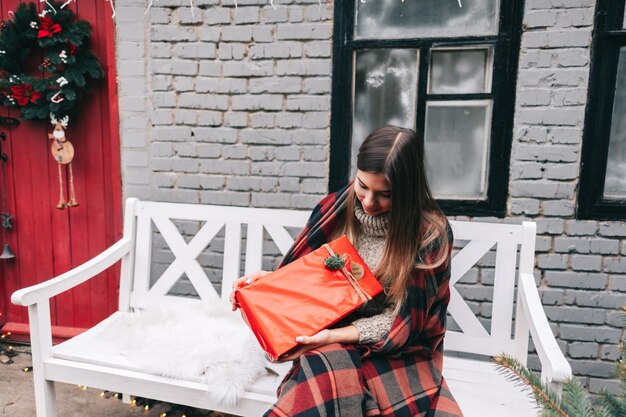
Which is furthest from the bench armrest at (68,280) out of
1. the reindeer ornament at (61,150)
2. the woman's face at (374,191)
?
the woman's face at (374,191)

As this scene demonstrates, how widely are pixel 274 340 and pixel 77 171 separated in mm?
2211

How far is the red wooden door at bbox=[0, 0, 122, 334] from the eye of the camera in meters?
2.87

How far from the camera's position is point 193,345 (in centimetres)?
199

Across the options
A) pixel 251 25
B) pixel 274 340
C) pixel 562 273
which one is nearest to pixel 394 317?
pixel 274 340

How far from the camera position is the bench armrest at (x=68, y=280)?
191 cm

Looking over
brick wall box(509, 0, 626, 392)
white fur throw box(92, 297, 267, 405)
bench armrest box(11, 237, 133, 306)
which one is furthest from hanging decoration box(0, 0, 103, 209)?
brick wall box(509, 0, 626, 392)

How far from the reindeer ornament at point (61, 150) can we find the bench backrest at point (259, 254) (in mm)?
720

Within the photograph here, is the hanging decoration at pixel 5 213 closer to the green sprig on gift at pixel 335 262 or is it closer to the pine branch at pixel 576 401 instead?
the green sprig on gift at pixel 335 262

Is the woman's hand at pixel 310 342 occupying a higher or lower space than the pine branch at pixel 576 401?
lower

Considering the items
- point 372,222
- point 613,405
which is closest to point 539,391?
point 613,405

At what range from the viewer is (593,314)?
7.75ft

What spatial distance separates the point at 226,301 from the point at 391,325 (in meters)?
1.09

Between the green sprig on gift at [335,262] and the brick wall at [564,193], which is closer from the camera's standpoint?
the green sprig on gift at [335,262]

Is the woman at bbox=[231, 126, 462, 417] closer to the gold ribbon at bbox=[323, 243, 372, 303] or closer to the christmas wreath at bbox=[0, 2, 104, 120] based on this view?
the gold ribbon at bbox=[323, 243, 372, 303]
